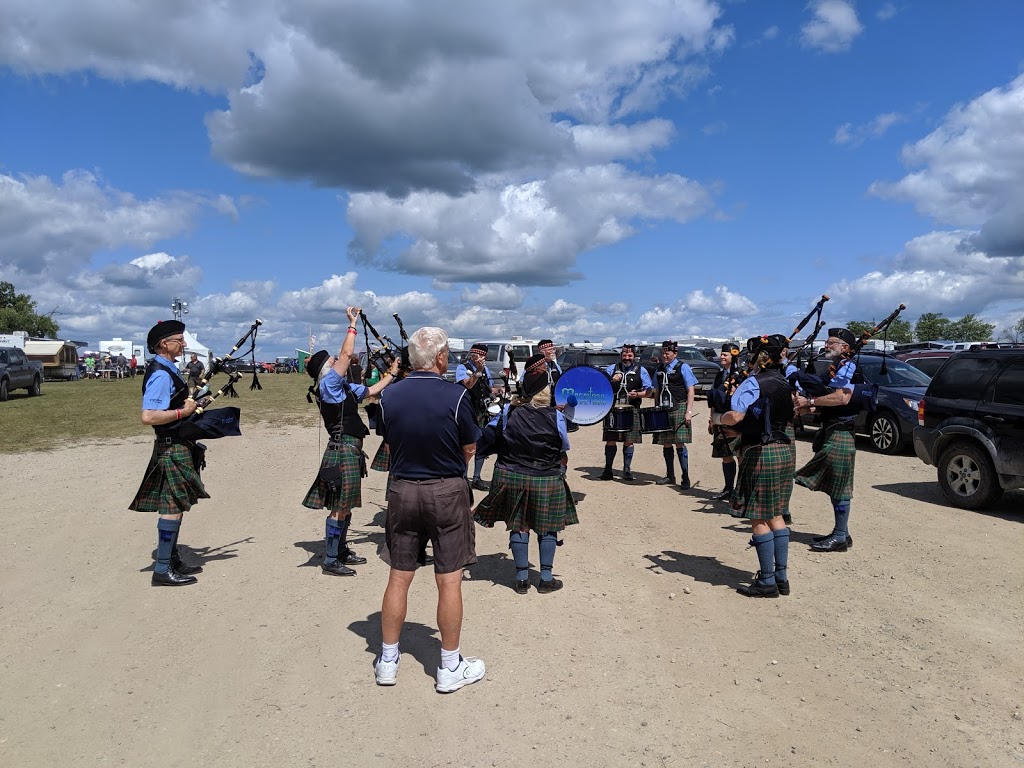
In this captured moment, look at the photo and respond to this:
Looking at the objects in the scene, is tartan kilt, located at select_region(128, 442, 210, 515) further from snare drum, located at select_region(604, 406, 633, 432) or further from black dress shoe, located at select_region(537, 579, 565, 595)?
snare drum, located at select_region(604, 406, 633, 432)

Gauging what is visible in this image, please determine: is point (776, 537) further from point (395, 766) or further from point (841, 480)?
point (395, 766)

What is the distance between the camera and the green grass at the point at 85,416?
14.1m

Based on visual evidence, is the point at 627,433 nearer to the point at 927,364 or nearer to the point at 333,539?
the point at 333,539

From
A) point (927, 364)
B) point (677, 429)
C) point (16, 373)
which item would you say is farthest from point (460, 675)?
point (16, 373)

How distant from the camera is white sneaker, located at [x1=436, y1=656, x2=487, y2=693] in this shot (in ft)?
12.4

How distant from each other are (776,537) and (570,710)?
7.81ft

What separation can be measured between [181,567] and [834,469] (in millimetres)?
5535

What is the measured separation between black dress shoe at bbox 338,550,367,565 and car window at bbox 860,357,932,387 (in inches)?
388

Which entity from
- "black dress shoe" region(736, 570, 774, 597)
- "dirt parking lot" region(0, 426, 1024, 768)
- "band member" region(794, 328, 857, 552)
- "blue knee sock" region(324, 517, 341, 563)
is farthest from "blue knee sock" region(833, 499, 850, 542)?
"blue knee sock" region(324, 517, 341, 563)

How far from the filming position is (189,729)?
3404 millimetres

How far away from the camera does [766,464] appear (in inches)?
206

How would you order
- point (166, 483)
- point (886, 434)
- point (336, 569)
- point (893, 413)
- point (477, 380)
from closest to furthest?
point (166, 483) < point (336, 569) < point (477, 380) < point (893, 413) < point (886, 434)

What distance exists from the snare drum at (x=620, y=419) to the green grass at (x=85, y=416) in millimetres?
10043

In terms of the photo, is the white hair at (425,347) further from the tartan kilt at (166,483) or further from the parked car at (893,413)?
the parked car at (893,413)
